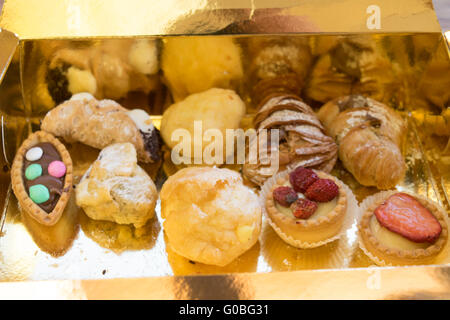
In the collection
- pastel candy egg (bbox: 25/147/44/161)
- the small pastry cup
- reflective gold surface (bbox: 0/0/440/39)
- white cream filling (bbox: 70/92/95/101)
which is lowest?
the small pastry cup

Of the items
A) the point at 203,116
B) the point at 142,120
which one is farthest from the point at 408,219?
the point at 142,120

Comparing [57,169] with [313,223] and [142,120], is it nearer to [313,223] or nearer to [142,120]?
[142,120]

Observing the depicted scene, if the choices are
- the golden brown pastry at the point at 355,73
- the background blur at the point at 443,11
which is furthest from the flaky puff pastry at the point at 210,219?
the background blur at the point at 443,11

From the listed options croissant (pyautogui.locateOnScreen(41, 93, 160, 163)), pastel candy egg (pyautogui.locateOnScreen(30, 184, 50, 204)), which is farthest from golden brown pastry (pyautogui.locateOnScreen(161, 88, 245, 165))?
pastel candy egg (pyautogui.locateOnScreen(30, 184, 50, 204))

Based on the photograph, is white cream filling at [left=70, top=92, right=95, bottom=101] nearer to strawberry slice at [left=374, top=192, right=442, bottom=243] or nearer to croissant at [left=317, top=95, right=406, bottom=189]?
croissant at [left=317, top=95, right=406, bottom=189]

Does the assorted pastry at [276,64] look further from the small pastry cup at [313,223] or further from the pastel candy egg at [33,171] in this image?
the pastel candy egg at [33,171]
